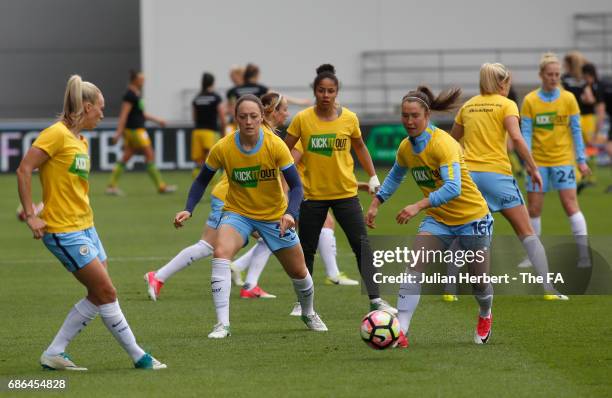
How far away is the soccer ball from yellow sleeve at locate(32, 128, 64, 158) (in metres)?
2.57

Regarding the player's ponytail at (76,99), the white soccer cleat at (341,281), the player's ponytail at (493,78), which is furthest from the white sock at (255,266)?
the player's ponytail at (76,99)

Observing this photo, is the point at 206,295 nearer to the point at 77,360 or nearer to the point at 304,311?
the point at 304,311

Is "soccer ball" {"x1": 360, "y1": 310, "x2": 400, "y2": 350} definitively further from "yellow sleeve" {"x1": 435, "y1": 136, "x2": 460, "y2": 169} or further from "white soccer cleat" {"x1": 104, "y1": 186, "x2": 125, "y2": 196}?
"white soccer cleat" {"x1": 104, "y1": 186, "x2": 125, "y2": 196}

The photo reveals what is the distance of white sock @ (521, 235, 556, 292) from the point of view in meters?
12.2

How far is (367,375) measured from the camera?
860 cm

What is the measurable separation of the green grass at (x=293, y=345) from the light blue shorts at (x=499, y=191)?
928mm

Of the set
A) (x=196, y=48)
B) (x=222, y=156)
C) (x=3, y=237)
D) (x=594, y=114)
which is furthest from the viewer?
(x=196, y=48)

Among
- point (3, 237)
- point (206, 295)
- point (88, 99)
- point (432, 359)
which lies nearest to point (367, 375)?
point (432, 359)

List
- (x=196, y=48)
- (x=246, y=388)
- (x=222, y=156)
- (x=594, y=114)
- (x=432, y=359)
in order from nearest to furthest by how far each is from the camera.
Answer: (x=246, y=388) → (x=432, y=359) → (x=222, y=156) → (x=594, y=114) → (x=196, y=48)

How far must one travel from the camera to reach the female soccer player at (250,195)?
32.4 ft

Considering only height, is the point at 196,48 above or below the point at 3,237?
above

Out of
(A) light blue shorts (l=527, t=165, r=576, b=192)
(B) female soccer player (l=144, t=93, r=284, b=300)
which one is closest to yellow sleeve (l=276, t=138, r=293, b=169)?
(B) female soccer player (l=144, t=93, r=284, b=300)

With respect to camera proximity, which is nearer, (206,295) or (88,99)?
(88,99)

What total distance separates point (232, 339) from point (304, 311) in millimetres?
724
